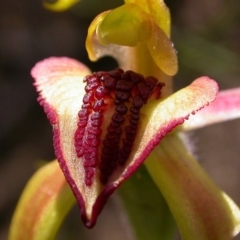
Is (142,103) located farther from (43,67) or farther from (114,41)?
(43,67)

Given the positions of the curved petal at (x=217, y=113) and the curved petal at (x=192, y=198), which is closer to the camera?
the curved petal at (x=192, y=198)

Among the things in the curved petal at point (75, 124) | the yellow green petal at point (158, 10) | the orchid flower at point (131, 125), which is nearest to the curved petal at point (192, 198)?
the orchid flower at point (131, 125)

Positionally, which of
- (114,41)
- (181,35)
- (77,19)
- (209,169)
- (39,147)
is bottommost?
(209,169)

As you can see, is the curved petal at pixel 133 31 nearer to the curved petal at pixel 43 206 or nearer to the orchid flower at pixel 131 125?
the orchid flower at pixel 131 125

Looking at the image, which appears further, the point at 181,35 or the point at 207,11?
the point at 207,11

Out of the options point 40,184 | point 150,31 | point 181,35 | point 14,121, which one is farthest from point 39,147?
point 150,31

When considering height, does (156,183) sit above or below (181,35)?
above

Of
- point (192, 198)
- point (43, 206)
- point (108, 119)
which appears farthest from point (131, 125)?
point (43, 206)
